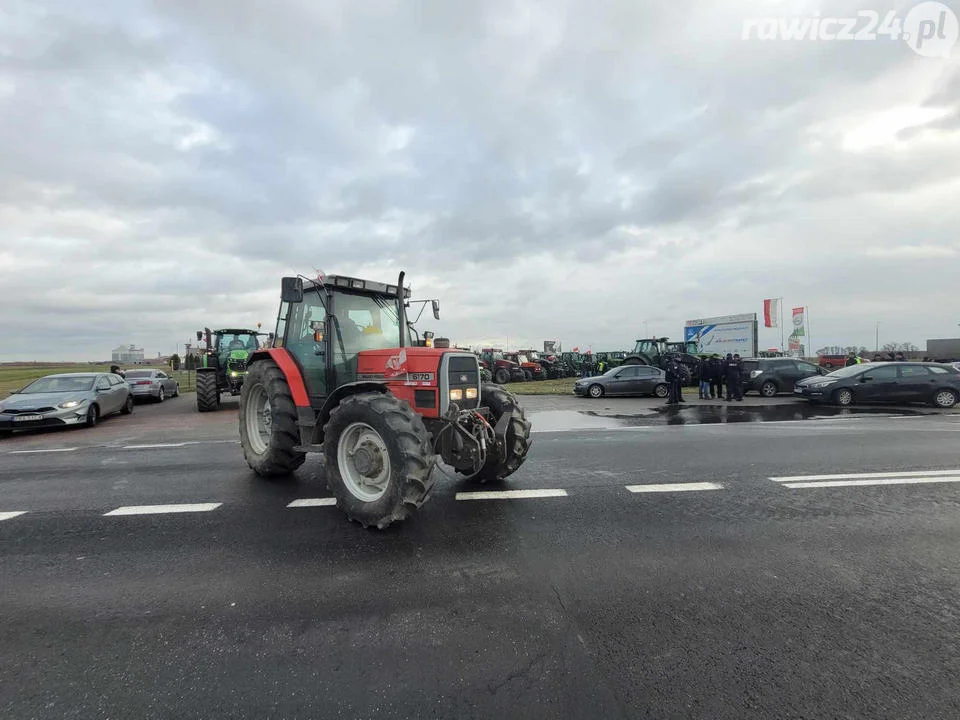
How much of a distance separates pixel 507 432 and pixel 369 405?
1805 millimetres

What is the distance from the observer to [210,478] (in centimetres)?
613

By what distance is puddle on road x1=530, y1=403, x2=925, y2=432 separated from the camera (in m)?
11.4

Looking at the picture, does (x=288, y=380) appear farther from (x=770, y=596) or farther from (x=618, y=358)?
(x=618, y=358)

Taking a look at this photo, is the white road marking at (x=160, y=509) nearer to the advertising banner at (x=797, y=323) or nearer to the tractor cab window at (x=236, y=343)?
the tractor cab window at (x=236, y=343)

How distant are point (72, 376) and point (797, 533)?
53.0 ft

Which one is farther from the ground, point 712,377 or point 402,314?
point 402,314

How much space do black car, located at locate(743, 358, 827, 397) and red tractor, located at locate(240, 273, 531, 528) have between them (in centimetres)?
1723

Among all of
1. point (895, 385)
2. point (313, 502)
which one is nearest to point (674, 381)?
point (895, 385)

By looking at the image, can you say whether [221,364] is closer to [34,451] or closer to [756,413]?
[34,451]

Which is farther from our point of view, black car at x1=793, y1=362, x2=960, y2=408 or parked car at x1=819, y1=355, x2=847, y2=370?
parked car at x1=819, y1=355, x2=847, y2=370

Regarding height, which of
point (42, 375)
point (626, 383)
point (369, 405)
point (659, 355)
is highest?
point (659, 355)

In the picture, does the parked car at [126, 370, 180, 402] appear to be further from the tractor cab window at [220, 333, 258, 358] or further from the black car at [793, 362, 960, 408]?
the black car at [793, 362, 960, 408]

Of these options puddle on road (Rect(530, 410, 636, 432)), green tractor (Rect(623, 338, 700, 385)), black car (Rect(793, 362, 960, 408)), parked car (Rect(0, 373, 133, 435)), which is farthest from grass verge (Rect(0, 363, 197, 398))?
black car (Rect(793, 362, 960, 408))

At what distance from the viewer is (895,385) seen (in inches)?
599
